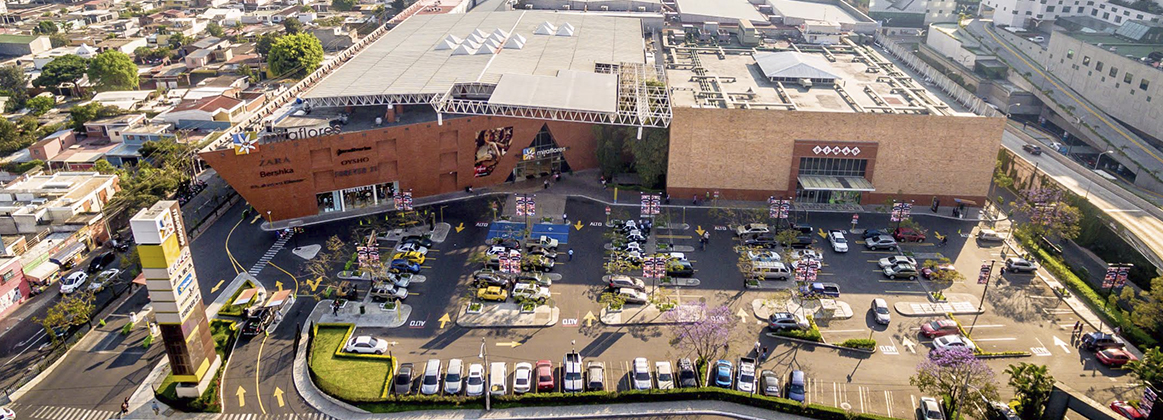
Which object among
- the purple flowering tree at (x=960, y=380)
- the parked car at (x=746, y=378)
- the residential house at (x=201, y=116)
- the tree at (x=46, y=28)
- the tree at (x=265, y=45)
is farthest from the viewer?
the tree at (x=46, y=28)

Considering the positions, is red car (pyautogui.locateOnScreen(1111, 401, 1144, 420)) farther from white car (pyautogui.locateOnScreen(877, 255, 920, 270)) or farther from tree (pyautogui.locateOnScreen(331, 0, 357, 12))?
tree (pyautogui.locateOnScreen(331, 0, 357, 12))

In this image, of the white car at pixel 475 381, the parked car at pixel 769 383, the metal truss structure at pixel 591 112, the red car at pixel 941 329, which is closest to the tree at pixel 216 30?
the metal truss structure at pixel 591 112

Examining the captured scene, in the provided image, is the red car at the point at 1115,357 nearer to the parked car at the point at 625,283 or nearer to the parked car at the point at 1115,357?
the parked car at the point at 1115,357

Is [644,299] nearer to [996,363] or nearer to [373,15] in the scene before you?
[996,363]

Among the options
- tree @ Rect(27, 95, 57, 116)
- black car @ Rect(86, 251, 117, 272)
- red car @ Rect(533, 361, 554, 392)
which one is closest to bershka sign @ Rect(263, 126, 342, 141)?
black car @ Rect(86, 251, 117, 272)

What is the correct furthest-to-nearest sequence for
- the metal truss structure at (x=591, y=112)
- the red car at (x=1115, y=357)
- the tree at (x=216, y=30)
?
the tree at (x=216, y=30)
the metal truss structure at (x=591, y=112)
the red car at (x=1115, y=357)

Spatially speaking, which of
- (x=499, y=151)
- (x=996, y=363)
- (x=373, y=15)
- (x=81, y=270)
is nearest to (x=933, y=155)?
(x=996, y=363)
